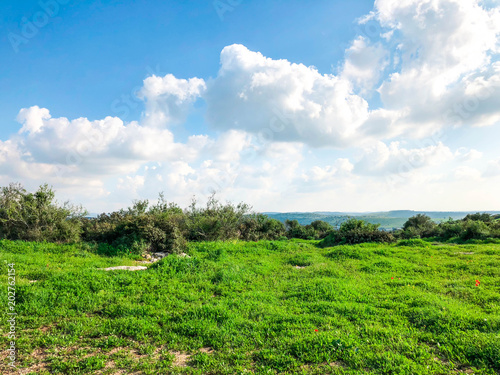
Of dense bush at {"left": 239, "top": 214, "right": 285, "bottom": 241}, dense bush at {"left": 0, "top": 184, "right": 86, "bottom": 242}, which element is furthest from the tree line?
dense bush at {"left": 239, "top": 214, "right": 285, "bottom": 241}

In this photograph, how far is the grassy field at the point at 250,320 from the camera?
529 cm

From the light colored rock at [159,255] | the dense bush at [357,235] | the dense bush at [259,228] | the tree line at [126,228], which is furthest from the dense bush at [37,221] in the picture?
the dense bush at [357,235]

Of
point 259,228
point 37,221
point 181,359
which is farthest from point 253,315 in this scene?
point 259,228

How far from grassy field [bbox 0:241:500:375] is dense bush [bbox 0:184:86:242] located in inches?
230

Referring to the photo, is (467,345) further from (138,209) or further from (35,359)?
(138,209)

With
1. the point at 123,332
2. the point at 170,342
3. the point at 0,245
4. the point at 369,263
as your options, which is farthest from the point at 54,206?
the point at 369,263

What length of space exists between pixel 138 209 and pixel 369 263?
23521 mm

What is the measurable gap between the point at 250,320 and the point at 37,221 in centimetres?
1773

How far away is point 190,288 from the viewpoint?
9.84 meters

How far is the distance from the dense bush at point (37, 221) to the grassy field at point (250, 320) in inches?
230

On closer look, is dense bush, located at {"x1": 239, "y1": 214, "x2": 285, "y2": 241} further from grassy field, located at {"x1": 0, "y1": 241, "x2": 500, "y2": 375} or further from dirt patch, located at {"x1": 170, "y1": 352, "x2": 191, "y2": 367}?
dirt patch, located at {"x1": 170, "y1": 352, "x2": 191, "y2": 367}

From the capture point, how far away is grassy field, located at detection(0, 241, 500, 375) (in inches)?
208

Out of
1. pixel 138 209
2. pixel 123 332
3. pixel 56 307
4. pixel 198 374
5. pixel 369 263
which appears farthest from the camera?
pixel 138 209

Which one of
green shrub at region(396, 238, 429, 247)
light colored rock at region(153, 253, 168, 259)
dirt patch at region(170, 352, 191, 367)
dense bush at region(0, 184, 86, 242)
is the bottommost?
green shrub at region(396, 238, 429, 247)
